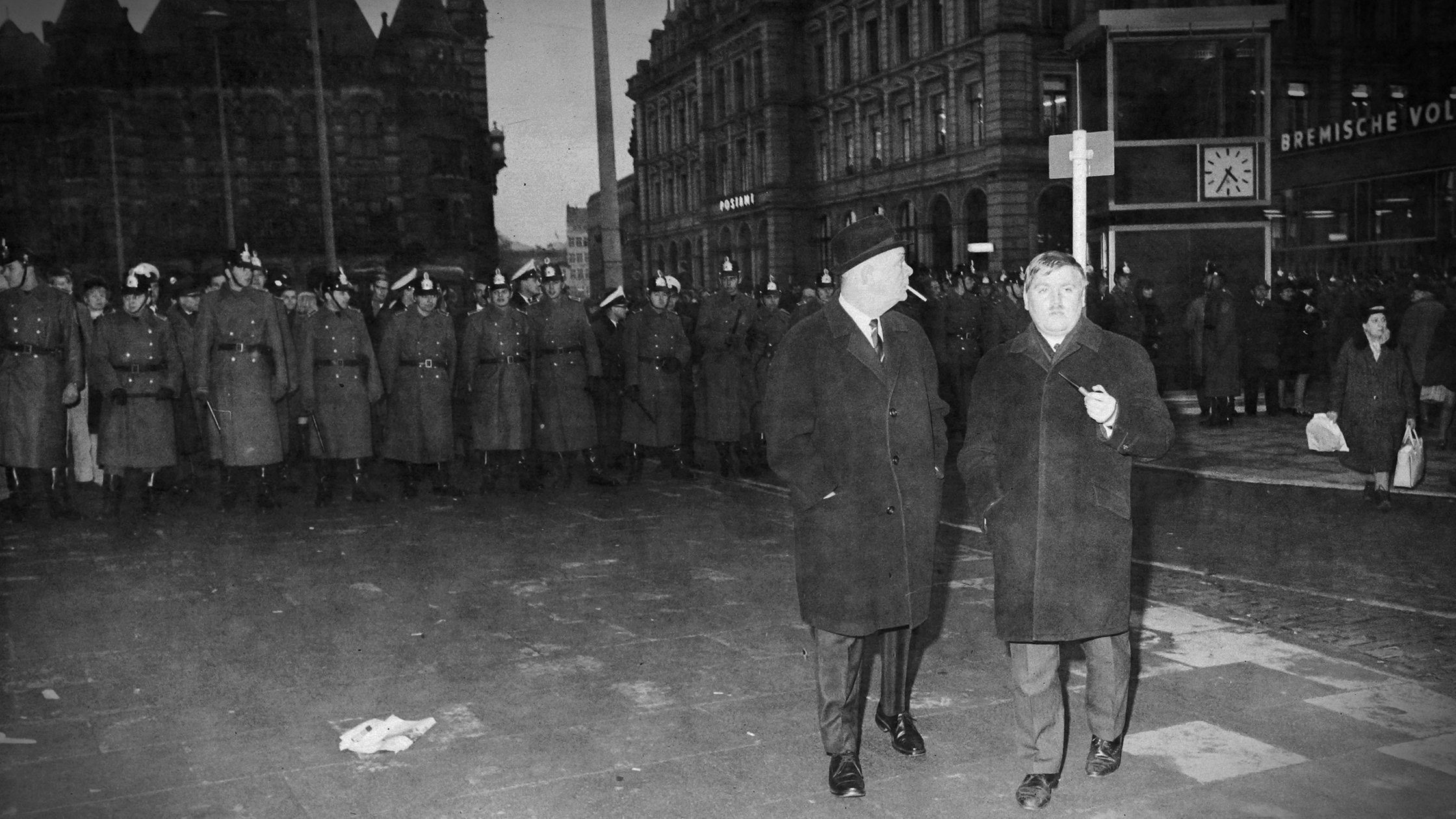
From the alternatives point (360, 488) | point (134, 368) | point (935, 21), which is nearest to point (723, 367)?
point (360, 488)

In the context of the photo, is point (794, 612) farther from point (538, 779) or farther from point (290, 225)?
point (290, 225)

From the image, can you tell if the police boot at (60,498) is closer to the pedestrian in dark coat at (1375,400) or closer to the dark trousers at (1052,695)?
the dark trousers at (1052,695)

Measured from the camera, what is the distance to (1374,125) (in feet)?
A: 99.7

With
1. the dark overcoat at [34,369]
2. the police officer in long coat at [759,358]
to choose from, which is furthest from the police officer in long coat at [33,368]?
the police officer in long coat at [759,358]

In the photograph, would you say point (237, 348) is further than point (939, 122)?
No

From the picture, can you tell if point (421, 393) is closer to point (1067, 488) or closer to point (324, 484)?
point (324, 484)

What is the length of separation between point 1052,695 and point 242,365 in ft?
27.7

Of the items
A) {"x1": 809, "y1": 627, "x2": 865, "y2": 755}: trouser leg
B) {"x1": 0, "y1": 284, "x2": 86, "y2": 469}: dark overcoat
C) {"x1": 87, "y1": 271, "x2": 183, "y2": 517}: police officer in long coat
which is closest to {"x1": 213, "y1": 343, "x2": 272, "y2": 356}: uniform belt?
{"x1": 87, "y1": 271, "x2": 183, "y2": 517}: police officer in long coat

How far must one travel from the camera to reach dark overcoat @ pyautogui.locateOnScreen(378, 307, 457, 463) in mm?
12086

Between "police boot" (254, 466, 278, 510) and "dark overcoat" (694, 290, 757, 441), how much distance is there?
403cm

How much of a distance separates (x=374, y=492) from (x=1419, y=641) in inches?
339

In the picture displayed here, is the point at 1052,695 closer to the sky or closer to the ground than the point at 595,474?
closer to the sky

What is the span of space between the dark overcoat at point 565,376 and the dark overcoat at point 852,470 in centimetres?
786

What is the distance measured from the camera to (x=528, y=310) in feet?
43.3
